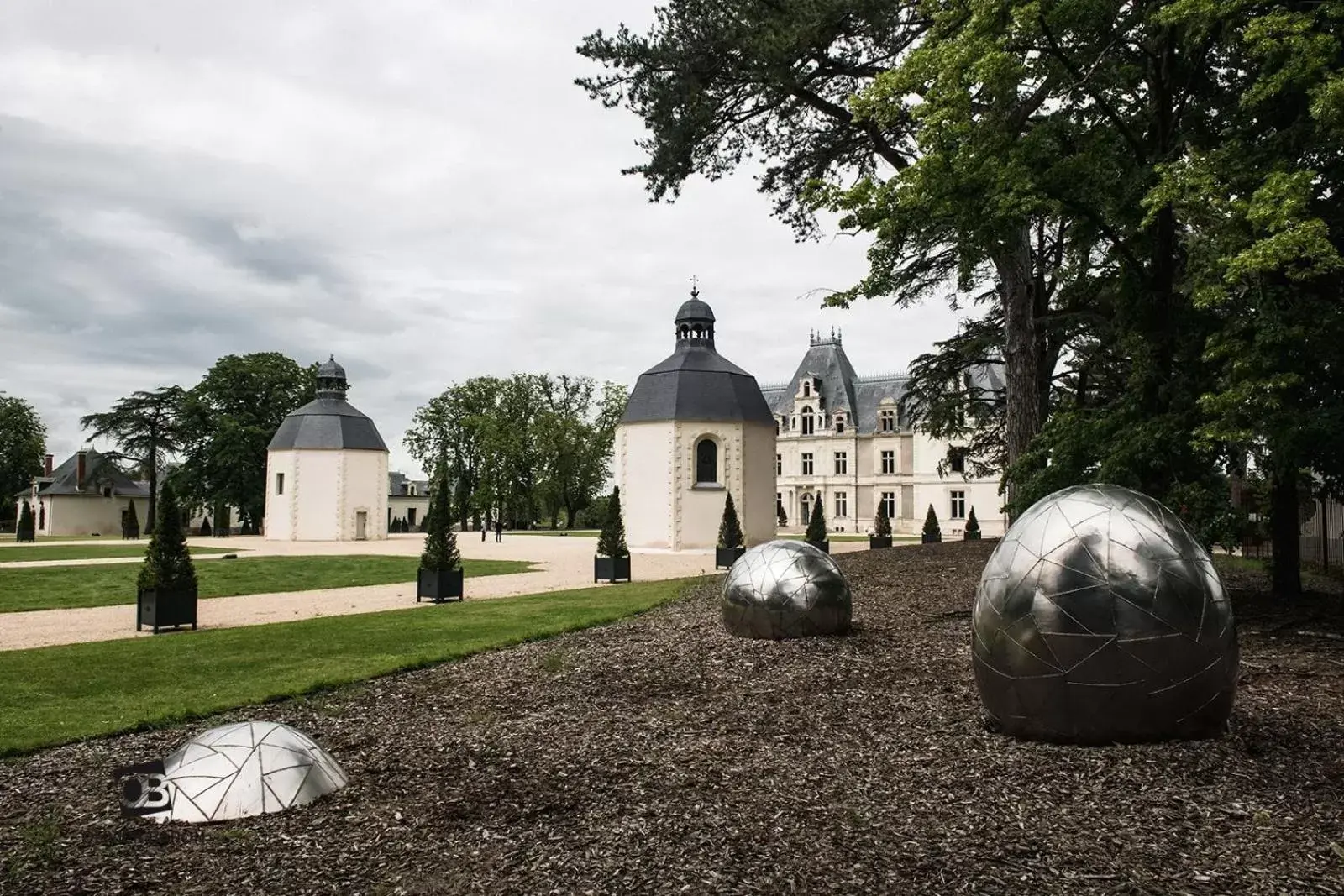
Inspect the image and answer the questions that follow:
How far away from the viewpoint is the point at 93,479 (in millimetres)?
66438

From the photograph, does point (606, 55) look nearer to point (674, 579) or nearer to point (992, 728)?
point (674, 579)

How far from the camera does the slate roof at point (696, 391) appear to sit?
122ft

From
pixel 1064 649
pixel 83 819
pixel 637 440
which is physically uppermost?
pixel 637 440

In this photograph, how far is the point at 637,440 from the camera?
3772cm

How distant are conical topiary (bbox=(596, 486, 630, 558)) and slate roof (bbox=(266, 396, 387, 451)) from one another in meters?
28.3

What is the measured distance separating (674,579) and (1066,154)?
1354 cm

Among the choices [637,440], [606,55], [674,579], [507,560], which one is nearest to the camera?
[606,55]

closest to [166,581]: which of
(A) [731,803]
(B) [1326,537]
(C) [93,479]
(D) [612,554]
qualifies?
(D) [612,554]

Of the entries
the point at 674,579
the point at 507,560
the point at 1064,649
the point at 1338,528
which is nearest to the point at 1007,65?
the point at 1064,649

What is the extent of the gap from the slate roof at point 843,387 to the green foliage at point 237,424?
3469 cm

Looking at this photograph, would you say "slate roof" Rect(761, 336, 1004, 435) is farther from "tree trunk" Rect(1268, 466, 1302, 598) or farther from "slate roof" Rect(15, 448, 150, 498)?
"tree trunk" Rect(1268, 466, 1302, 598)

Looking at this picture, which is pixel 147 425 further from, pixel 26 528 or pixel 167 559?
pixel 167 559

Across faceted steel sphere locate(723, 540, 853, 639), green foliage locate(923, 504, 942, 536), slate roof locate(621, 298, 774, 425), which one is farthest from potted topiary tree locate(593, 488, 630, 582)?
green foliage locate(923, 504, 942, 536)

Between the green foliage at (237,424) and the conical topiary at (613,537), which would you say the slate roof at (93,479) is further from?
the conical topiary at (613,537)
